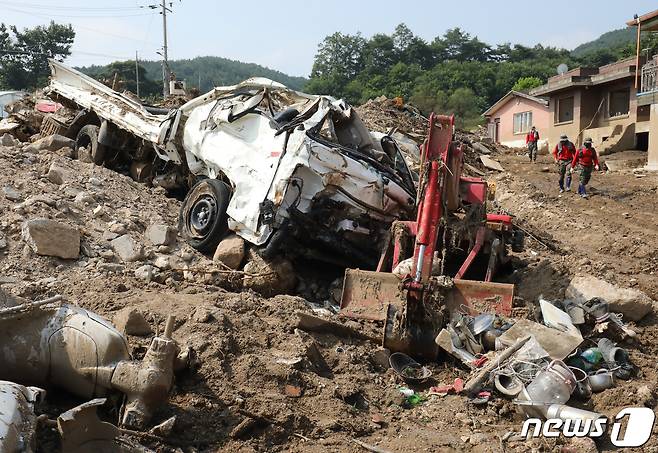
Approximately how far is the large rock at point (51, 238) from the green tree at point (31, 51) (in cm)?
4973

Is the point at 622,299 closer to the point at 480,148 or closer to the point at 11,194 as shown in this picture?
the point at 11,194

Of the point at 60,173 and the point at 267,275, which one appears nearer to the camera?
the point at 267,275

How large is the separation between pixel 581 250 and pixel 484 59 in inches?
3235

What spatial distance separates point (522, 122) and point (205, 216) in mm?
28741

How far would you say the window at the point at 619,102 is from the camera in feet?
78.9

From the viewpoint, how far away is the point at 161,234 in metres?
7.01

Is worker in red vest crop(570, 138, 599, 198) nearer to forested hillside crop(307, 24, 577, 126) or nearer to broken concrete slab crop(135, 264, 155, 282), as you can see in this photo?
broken concrete slab crop(135, 264, 155, 282)

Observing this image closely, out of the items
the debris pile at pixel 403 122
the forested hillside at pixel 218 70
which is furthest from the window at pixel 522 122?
the forested hillside at pixel 218 70

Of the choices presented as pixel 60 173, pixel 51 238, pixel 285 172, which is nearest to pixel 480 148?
→ pixel 60 173

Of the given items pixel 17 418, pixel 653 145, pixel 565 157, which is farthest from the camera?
pixel 653 145

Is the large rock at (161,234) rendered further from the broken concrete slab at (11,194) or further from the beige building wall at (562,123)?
the beige building wall at (562,123)

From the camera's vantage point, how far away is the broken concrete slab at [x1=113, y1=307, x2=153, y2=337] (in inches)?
178

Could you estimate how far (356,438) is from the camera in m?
3.89

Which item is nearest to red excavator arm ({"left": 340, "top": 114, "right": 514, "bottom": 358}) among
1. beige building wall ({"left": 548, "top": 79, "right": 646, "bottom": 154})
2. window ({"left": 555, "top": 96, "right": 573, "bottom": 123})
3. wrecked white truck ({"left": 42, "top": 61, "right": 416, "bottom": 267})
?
wrecked white truck ({"left": 42, "top": 61, "right": 416, "bottom": 267})
